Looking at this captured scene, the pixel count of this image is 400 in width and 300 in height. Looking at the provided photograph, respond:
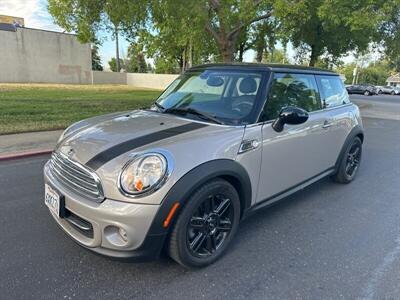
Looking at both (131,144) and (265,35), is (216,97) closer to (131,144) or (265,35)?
(131,144)

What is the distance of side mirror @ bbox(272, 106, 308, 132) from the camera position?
293 centimetres

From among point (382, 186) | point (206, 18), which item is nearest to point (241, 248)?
point (382, 186)

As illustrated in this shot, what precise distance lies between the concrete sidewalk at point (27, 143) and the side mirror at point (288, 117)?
4.64 meters

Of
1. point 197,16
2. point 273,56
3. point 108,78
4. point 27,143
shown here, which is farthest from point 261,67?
point 108,78

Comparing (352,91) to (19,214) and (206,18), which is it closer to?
(206,18)

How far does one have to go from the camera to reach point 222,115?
303 cm

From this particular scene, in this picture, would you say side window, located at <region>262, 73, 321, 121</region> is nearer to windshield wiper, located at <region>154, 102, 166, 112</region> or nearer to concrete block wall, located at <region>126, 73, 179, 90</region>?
windshield wiper, located at <region>154, 102, 166, 112</region>

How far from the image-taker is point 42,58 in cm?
3338

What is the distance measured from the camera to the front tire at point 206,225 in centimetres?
238

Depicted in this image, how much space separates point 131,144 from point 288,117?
56.7 inches

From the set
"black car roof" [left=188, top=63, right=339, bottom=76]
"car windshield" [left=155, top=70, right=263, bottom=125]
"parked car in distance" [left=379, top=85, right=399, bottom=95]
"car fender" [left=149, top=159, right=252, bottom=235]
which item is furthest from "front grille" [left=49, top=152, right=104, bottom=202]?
"parked car in distance" [left=379, top=85, right=399, bottom=95]

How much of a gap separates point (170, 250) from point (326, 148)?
8.16 ft

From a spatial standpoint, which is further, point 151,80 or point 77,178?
point 151,80

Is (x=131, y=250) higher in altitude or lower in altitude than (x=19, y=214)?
higher
